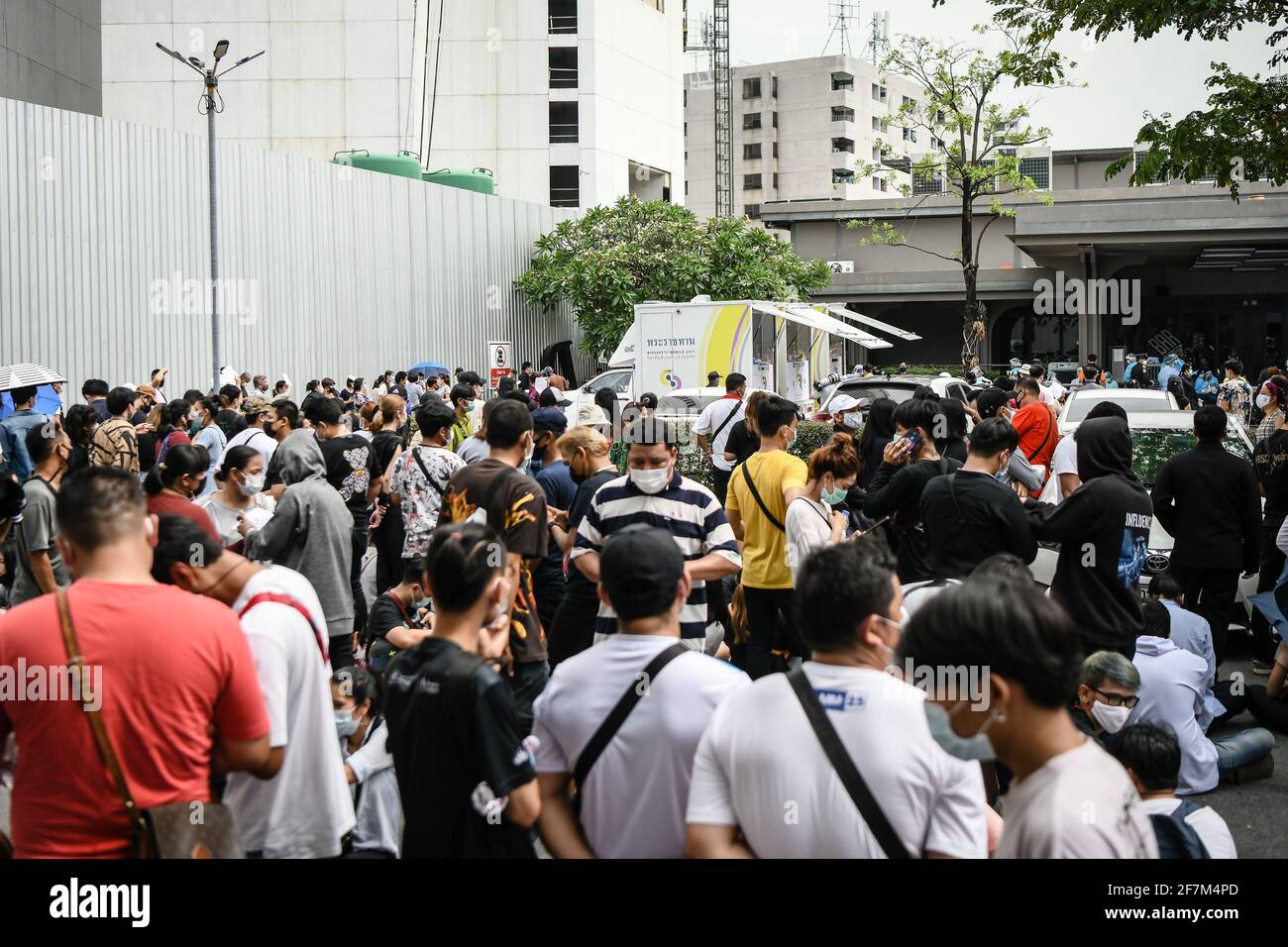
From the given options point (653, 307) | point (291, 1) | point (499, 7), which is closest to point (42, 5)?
point (291, 1)

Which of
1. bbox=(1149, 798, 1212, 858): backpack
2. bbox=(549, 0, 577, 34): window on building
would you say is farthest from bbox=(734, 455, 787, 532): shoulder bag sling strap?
bbox=(549, 0, 577, 34): window on building

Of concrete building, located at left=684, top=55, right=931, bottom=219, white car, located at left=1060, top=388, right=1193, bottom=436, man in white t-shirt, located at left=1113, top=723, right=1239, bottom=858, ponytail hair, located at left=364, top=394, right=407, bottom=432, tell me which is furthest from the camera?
concrete building, located at left=684, top=55, right=931, bottom=219

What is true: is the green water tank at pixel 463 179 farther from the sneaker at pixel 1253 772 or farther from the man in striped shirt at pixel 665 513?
the sneaker at pixel 1253 772

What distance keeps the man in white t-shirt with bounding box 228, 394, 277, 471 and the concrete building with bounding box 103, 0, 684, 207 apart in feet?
116

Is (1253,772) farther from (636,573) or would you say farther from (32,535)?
(32,535)

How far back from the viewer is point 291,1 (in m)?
47.2

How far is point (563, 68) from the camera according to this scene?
5112cm

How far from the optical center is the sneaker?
6879 millimetres

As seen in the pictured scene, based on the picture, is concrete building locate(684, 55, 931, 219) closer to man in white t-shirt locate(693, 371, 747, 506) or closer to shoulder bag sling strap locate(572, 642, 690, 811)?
man in white t-shirt locate(693, 371, 747, 506)

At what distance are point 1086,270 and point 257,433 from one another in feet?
114

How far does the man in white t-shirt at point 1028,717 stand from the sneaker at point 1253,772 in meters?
4.80

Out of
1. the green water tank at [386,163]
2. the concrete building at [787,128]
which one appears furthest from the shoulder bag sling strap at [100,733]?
the concrete building at [787,128]
